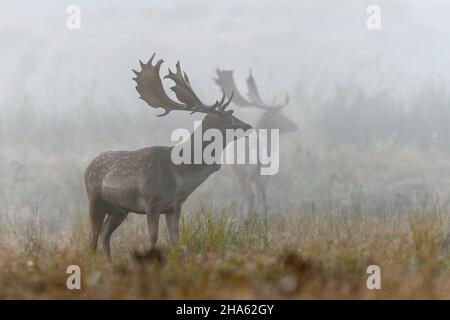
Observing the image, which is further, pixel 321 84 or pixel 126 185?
pixel 321 84

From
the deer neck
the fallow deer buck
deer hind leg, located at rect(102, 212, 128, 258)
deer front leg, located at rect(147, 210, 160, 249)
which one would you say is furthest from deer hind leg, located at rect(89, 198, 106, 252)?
the deer neck

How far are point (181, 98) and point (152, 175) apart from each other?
0.84m

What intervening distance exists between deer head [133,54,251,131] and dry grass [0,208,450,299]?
889 mm

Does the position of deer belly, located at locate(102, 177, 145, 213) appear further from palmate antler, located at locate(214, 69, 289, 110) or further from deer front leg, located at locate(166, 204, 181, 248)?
palmate antler, located at locate(214, 69, 289, 110)

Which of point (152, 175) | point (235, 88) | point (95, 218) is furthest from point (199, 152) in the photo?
point (235, 88)

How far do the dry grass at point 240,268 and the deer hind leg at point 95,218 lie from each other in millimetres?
161

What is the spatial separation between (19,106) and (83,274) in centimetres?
1655

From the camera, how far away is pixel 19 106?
72.4ft

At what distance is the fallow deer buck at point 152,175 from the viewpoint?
23.6ft

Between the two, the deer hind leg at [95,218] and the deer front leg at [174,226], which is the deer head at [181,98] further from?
the deer hind leg at [95,218]
